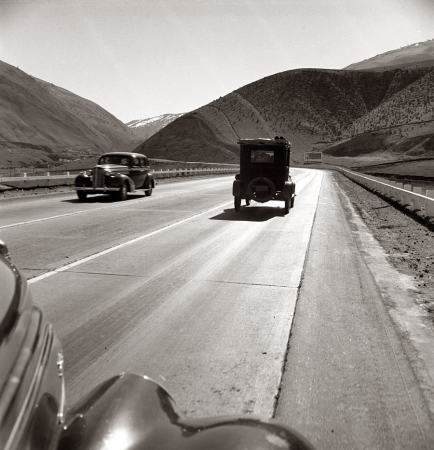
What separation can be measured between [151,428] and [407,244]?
427 inches

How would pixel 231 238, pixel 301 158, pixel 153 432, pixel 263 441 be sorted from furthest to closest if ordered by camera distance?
pixel 301 158
pixel 231 238
pixel 153 432
pixel 263 441

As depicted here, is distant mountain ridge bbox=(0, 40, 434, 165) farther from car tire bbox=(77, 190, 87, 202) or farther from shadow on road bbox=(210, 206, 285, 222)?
car tire bbox=(77, 190, 87, 202)

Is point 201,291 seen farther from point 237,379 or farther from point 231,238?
point 231,238

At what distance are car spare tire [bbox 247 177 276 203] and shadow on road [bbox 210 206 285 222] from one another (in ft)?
1.59

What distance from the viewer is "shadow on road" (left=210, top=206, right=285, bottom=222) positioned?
15727mm

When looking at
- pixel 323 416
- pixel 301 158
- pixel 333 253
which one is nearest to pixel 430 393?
pixel 323 416

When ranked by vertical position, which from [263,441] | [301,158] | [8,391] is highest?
[8,391]

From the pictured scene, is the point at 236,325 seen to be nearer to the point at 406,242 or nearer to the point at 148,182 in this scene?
the point at 406,242

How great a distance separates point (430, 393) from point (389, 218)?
14.0 metres

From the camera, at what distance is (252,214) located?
17125mm

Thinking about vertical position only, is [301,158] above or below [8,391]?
below

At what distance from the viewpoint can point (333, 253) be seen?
32.8ft

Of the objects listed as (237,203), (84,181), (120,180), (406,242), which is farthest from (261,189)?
(84,181)

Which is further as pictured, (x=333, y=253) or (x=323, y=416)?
(x=333, y=253)
